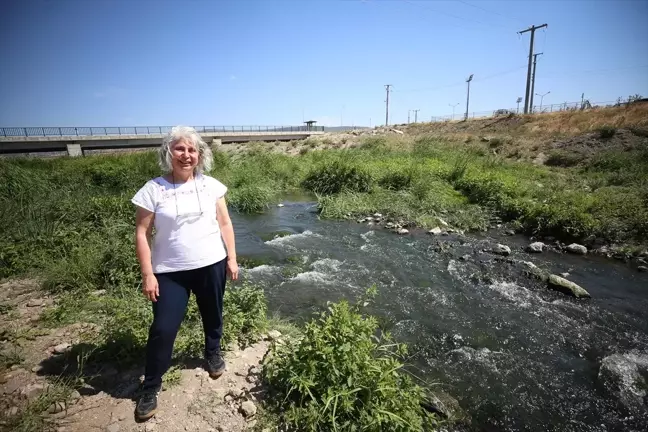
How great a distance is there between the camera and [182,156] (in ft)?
8.98

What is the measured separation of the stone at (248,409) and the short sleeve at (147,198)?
204cm

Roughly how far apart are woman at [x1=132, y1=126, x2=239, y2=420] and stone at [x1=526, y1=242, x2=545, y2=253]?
28.8ft

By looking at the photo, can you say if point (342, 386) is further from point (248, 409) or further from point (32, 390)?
point (32, 390)

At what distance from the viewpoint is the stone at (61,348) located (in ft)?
11.9

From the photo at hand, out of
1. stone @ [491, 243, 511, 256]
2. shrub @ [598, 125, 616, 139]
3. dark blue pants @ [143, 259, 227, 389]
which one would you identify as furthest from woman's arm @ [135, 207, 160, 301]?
shrub @ [598, 125, 616, 139]

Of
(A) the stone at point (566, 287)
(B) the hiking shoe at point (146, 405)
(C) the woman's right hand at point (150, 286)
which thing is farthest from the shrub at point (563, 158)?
(B) the hiking shoe at point (146, 405)

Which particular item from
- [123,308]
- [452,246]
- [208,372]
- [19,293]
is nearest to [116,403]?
[208,372]

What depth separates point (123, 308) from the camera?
4.36 meters

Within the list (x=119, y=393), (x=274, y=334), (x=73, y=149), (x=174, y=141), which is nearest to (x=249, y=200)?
(x=274, y=334)

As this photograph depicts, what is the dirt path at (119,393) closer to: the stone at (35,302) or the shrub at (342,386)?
the shrub at (342,386)

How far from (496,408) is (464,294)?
281 centimetres

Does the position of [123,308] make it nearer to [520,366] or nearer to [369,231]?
[520,366]

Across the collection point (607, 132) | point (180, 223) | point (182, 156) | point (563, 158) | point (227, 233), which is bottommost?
point (563, 158)

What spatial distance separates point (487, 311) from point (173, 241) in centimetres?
551
